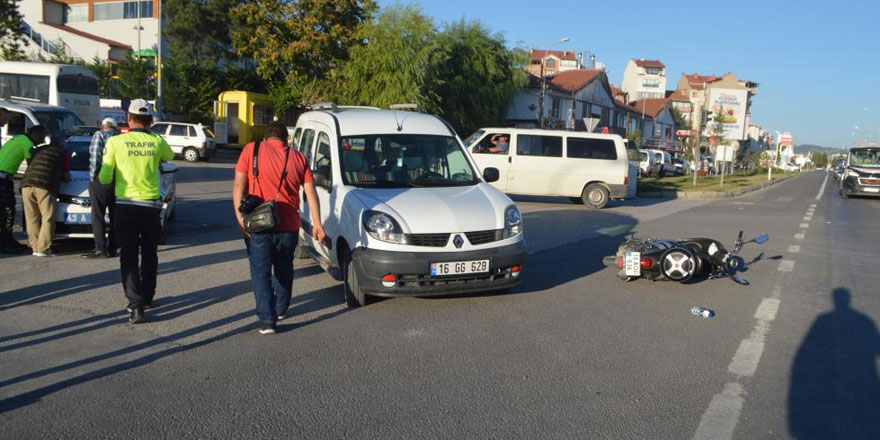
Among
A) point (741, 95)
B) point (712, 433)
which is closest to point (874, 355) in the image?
point (712, 433)

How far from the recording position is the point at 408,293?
20.9ft

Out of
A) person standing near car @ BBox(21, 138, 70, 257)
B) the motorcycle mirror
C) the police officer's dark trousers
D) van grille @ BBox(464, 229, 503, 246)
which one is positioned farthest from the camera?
person standing near car @ BBox(21, 138, 70, 257)

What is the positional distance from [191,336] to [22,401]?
1545 mm

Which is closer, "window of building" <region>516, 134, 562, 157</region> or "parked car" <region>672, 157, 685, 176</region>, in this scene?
"window of building" <region>516, 134, 562, 157</region>

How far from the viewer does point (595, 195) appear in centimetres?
1956

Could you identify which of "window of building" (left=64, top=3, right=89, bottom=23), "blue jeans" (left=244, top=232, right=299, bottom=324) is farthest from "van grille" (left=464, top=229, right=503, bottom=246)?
"window of building" (left=64, top=3, right=89, bottom=23)

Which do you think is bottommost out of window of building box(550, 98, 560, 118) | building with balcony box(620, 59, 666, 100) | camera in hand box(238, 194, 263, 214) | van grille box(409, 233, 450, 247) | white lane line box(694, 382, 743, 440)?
white lane line box(694, 382, 743, 440)

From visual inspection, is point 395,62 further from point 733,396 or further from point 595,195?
point 733,396

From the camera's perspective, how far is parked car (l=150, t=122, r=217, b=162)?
30875 mm

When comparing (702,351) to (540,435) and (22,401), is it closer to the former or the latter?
(540,435)

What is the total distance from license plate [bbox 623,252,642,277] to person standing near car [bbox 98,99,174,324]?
5.05 m

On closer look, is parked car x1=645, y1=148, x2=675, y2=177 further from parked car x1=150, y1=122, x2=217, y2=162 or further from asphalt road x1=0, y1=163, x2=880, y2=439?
asphalt road x1=0, y1=163, x2=880, y2=439

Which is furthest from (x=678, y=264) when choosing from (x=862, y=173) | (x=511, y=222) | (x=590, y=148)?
(x=862, y=173)

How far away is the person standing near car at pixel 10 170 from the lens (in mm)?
8867
